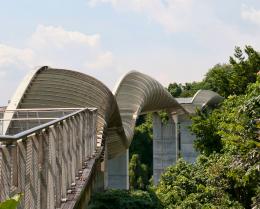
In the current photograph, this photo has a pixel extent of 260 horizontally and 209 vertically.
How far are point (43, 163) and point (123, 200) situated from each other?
1043 centimetres

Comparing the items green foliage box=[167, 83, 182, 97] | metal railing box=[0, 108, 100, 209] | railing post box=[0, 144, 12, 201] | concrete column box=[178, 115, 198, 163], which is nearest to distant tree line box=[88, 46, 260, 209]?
metal railing box=[0, 108, 100, 209]

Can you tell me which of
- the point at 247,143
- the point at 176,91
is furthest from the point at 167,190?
the point at 176,91

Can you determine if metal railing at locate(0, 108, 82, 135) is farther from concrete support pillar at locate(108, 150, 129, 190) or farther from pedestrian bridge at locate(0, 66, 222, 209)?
concrete support pillar at locate(108, 150, 129, 190)

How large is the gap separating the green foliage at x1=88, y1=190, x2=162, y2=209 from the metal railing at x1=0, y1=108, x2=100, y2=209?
4.31 metres

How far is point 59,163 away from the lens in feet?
24.5

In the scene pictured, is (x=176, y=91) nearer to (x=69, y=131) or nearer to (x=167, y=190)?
(x=167, y=190)

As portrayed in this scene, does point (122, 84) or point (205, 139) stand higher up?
point (122, 84)

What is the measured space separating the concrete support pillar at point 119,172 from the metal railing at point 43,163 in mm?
25953

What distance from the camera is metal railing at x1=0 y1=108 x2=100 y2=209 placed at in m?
4.17

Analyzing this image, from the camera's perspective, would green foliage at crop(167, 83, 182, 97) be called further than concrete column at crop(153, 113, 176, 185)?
Yes

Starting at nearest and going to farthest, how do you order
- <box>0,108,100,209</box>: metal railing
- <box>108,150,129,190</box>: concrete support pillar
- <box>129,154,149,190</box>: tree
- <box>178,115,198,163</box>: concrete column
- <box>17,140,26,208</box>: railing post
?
<box>0,108,100,209</box>: metal railing
<box>17,140,26,208</box>: railing post
<box>108,150,129,190</box>: concrete support pillar
<box>178,115,198,163</box>: concrete column
<box>129,154,149,190</box>: tree

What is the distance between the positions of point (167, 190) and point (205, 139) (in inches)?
328

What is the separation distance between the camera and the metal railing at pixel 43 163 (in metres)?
4.17

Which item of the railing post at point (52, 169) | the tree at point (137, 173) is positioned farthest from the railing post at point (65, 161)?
the tree at point (137, 173)
